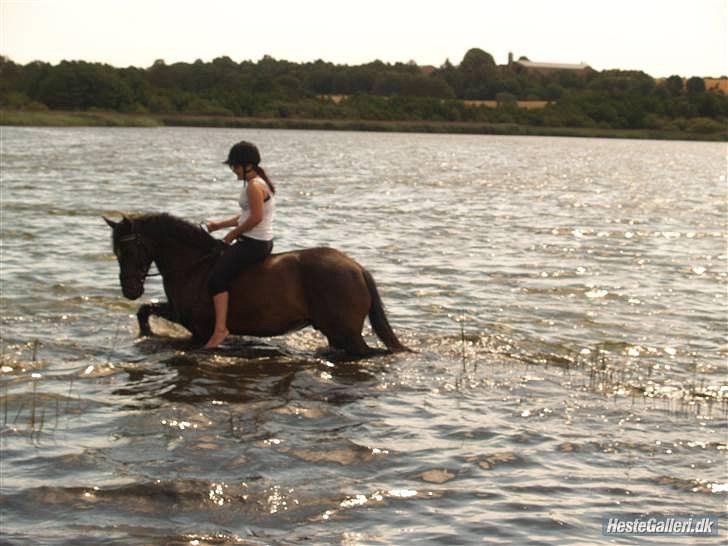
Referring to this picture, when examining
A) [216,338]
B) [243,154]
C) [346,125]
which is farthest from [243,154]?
[346,125]

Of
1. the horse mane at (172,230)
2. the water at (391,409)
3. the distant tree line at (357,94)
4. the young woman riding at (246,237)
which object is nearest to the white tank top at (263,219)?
the young woman riding at (246,237)

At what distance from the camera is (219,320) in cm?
1238

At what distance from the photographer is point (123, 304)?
1608cm

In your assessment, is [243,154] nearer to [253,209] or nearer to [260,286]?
[253,209]

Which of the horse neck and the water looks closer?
the water

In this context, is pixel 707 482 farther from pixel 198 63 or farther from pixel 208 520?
pixel 198 63

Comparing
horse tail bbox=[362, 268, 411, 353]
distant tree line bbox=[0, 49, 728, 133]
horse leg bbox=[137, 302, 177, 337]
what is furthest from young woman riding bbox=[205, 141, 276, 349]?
distant tree line bbox=[0, 49, 728, 133]

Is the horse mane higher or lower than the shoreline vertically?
lower

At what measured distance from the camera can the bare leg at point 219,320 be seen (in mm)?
12289

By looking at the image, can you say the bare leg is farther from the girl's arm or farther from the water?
the girl's arm

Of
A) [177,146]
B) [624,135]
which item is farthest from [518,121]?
[177,146]

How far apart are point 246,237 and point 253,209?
36 centimetres

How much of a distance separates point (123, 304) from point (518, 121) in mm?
134200

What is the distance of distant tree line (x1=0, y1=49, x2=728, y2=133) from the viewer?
122 m
